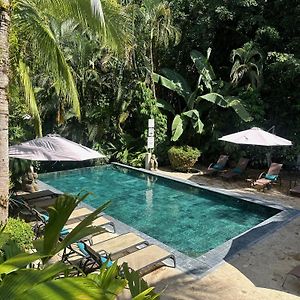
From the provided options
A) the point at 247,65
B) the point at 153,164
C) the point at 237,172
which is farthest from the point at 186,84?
the point at 237,172

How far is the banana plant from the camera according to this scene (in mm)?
15555

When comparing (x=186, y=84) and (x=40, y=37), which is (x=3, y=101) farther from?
(x=186, y=84)

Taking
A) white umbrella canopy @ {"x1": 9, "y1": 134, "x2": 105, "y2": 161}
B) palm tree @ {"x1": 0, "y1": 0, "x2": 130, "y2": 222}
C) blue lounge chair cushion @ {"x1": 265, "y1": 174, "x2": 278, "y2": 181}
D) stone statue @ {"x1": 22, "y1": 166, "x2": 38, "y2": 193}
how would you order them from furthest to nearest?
blue lounge chair cushion @ {"x1": 265, "y1": 174, "x2": 278, "y2": 181}, stone statue @ {"x1": 22, "y1": 166, "x2": 38, "y2": 193}, white umbrella canopy @ {"x1": 9, "y1": 134, "x2": 105, "y2": 161}, palm tree @ {"x1": 0, "y1": 0, "x2": 130, "y2": 222}

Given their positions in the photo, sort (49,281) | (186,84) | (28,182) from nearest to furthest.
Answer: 1. (49,281)
2. (28,182)
3. (186,84)

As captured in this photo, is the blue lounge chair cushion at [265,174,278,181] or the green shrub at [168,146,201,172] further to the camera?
the green shrub at [168,146,201,172]

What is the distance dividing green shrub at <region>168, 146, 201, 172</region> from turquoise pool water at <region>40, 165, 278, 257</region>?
1.61m

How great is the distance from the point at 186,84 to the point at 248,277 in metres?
12.7

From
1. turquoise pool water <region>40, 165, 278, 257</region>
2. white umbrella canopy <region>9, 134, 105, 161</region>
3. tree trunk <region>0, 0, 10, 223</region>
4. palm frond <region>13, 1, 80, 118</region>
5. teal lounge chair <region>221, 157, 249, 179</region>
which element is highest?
palm frond <region>13, 1, 80, 118</region>

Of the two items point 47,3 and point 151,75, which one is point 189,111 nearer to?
point 151,75

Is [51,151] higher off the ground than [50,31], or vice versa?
[50,31]

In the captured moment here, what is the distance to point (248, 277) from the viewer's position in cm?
613

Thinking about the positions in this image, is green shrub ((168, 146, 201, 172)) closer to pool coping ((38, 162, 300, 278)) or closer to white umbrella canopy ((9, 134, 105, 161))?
pool coping ((38, 162, 300, 278))

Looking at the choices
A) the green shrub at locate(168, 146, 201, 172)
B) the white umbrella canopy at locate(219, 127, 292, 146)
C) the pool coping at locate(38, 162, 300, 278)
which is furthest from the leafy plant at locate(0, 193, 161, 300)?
the green shrub at locate(168, 146, 201, 172)

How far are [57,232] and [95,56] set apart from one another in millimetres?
15081
